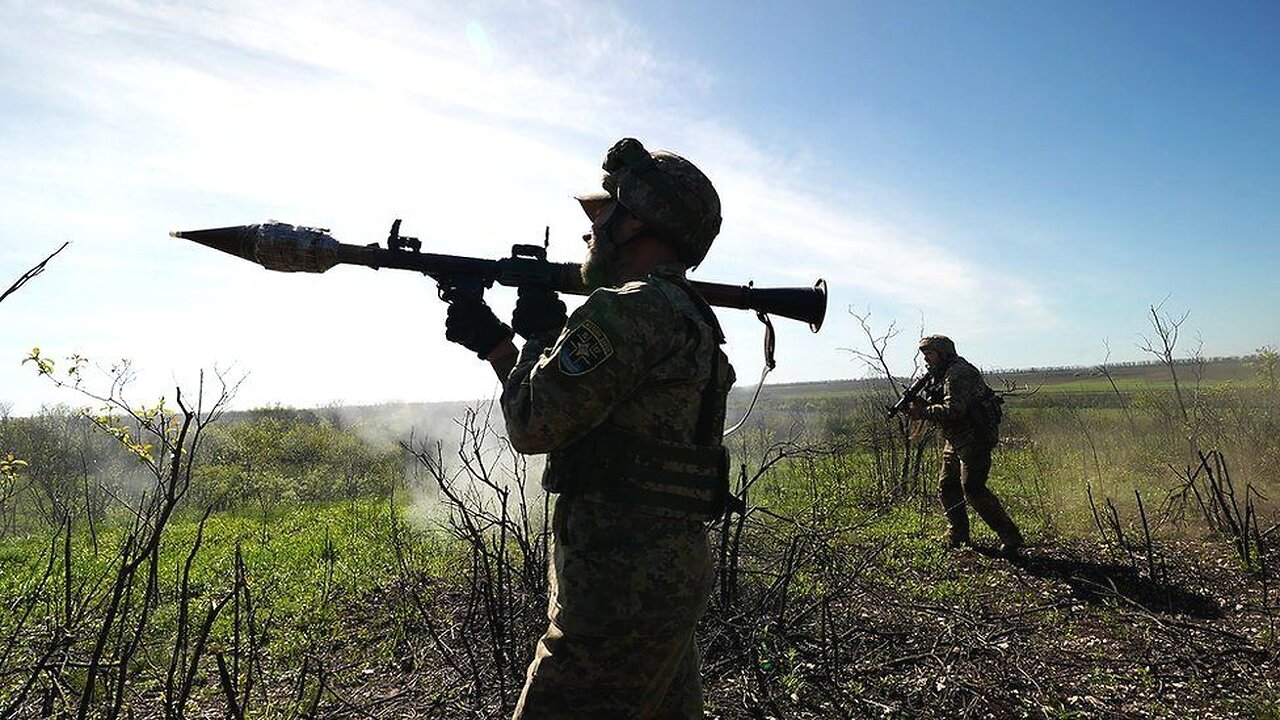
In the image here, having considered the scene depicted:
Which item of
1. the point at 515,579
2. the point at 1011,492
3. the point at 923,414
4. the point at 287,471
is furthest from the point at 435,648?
the point at 287,471

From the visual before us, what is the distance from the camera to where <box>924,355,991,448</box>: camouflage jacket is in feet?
24.9

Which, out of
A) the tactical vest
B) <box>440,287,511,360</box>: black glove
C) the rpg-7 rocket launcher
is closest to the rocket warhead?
the rpg-7 rocket launcher

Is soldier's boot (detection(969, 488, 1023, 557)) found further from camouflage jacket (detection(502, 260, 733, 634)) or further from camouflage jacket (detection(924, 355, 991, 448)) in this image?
camouflage jacket (detection(502, 260, 733, 634))

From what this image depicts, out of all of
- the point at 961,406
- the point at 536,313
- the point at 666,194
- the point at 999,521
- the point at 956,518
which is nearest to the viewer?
the point at 666,194

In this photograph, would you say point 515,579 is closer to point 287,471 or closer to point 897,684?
point 897,684

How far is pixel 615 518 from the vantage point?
2004mm

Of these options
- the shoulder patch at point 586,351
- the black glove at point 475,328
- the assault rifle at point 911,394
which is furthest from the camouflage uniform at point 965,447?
the shoulder patch at point 586,351

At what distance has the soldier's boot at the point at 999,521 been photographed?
741 cm

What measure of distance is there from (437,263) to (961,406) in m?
6.50

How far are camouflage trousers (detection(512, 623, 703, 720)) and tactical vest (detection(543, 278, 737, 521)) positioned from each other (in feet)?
1.27

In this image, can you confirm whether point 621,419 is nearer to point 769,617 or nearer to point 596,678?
point 596,678

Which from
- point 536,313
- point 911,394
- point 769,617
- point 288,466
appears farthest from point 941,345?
point 288,466

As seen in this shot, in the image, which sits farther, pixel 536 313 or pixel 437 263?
pixel 437 263

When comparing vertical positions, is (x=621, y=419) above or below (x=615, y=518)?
above
